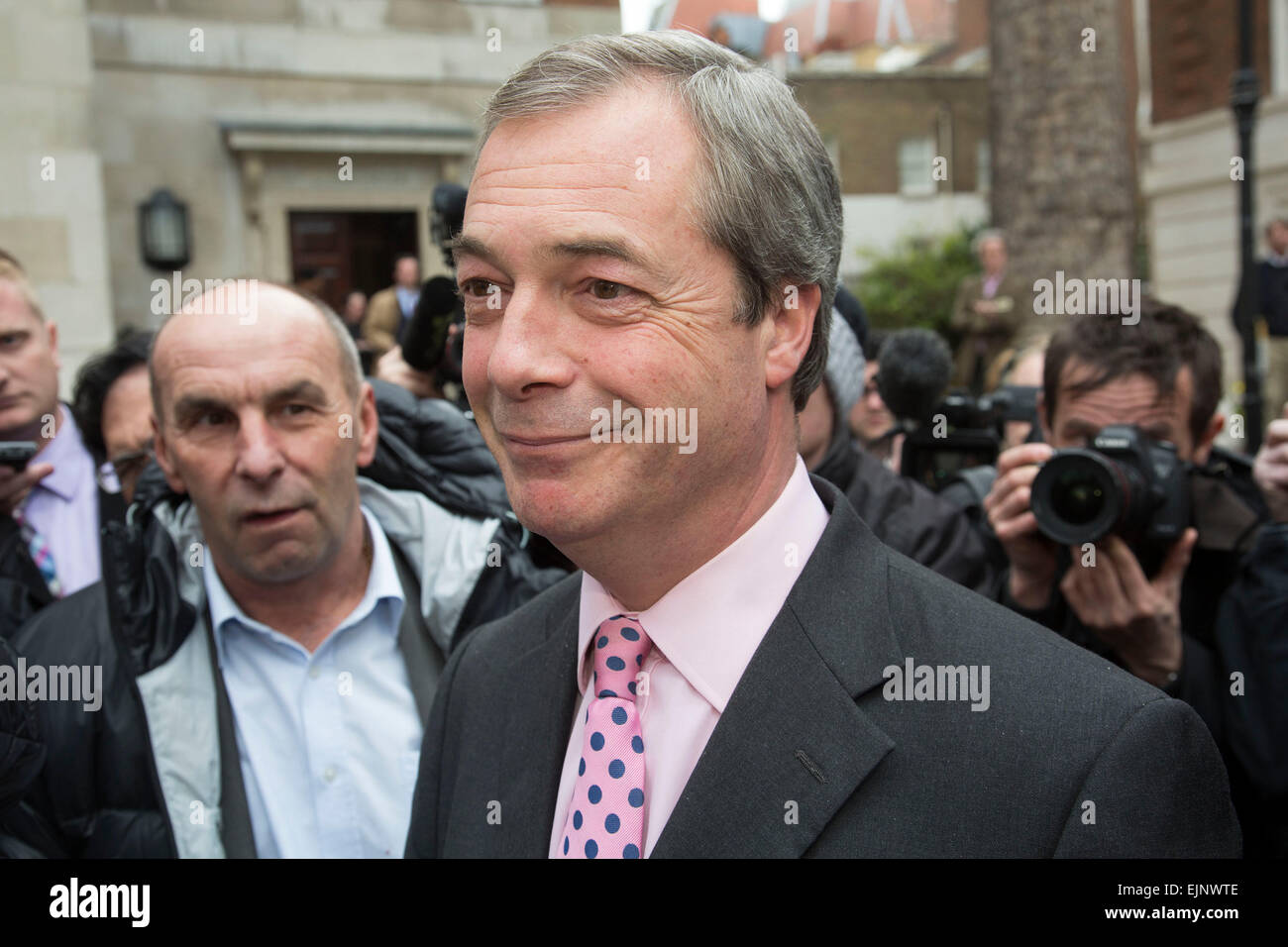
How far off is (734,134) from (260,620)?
1.52m

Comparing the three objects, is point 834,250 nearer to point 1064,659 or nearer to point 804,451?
point 1064,659

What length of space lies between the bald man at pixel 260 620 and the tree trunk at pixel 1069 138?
7183mm

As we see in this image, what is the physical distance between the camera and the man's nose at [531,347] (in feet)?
4.45

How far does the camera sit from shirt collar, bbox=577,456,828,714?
1.47 meters

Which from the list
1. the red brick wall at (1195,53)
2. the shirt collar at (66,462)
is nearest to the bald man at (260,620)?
the shirt collar at (66,462)

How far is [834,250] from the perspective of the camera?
5.12 ft

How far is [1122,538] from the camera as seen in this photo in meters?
2.34

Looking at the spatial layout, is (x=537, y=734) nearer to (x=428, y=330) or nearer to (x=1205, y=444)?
(x=428, y=330)

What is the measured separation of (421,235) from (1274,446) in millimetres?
10242

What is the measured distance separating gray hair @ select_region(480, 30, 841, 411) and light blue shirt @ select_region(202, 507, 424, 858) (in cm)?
Answer: 125

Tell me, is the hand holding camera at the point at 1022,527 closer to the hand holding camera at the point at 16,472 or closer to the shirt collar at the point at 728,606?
the shirt collar at the point at 728,606

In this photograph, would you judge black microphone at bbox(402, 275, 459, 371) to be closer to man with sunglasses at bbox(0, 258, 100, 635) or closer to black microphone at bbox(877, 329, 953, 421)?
man with sunglasses at bbox(0, 258, 100, 635)

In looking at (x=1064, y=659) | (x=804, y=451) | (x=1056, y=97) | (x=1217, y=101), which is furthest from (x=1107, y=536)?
(x=1217, y=101)

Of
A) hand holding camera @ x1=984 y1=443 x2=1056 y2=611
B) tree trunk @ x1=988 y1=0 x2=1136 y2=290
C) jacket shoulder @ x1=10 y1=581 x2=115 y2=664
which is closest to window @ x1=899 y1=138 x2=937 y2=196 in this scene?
tree trunk @ x1=988 y1=0 x2=1136 y2=290
